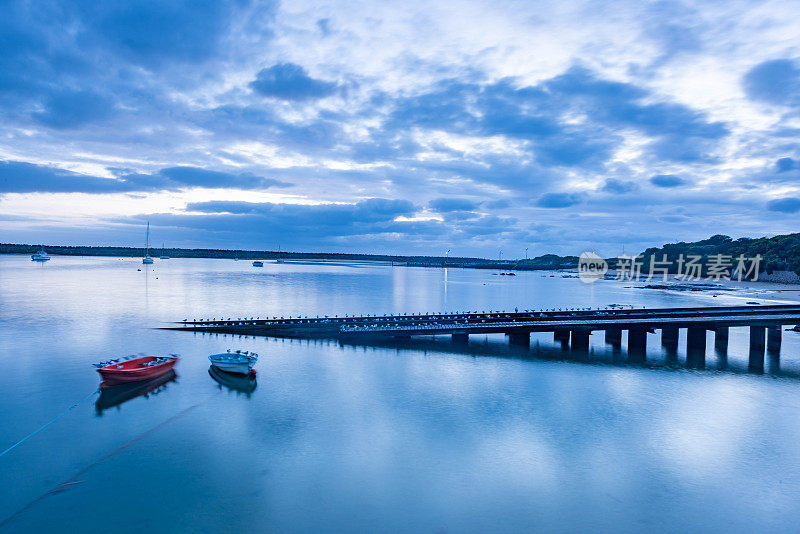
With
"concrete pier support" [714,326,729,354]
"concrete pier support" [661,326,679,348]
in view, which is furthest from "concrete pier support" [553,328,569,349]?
"concrete pier support" [714,326,729,354]

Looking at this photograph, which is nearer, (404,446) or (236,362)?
(404,446)

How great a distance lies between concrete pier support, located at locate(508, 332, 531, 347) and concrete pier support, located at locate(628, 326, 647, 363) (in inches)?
289

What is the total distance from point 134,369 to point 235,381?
518cm

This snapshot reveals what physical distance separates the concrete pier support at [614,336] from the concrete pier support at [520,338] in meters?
6.31

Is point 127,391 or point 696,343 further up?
point 696,343

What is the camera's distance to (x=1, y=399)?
73.2ft

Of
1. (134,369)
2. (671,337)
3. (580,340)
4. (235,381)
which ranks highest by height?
(134,369)

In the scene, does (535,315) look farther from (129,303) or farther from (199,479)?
(129,303)

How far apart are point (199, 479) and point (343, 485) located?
4.79 m

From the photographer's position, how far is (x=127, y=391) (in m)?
23.9

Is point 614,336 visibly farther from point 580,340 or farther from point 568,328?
point 568,328

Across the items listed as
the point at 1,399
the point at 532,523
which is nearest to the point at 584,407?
the point at 532,523

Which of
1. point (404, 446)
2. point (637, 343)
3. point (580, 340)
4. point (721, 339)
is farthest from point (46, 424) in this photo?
point (721, 339)

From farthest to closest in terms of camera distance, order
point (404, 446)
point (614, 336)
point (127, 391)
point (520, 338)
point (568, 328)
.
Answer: point (614, 336) → point (520, 338) → point (568, 328) → point (127, 391) → point (404, 446)
